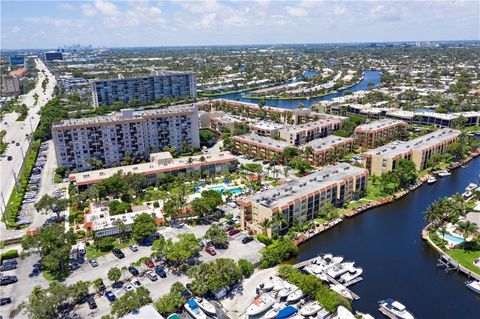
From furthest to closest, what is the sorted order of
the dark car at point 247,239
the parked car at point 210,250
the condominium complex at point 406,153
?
1. the condominium complex at point 406,153
2. the dark car at point 247,239
3. the parked car at point 210,250

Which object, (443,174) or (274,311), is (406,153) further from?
(274,311)

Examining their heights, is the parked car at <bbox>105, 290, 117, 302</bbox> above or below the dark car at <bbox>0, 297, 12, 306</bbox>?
above

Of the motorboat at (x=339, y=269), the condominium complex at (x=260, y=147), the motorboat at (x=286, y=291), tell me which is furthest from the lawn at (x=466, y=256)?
the condominium complex at (x=260, y=147)

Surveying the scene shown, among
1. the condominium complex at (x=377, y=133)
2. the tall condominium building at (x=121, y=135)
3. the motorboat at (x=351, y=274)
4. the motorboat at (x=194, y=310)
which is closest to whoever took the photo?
the motorboat at (x=194, y=310)

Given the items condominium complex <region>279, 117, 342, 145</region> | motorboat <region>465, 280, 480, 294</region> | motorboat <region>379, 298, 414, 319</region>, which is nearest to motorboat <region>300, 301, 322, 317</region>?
motorboat <region>379, 298, 414, 319</region>

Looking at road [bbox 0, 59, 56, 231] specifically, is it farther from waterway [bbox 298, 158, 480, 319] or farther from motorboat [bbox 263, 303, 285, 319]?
waterway [bbox 298, 158, 480, 319]

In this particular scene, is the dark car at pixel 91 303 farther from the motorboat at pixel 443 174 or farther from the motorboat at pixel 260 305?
the motorboat at pixel 443 174
